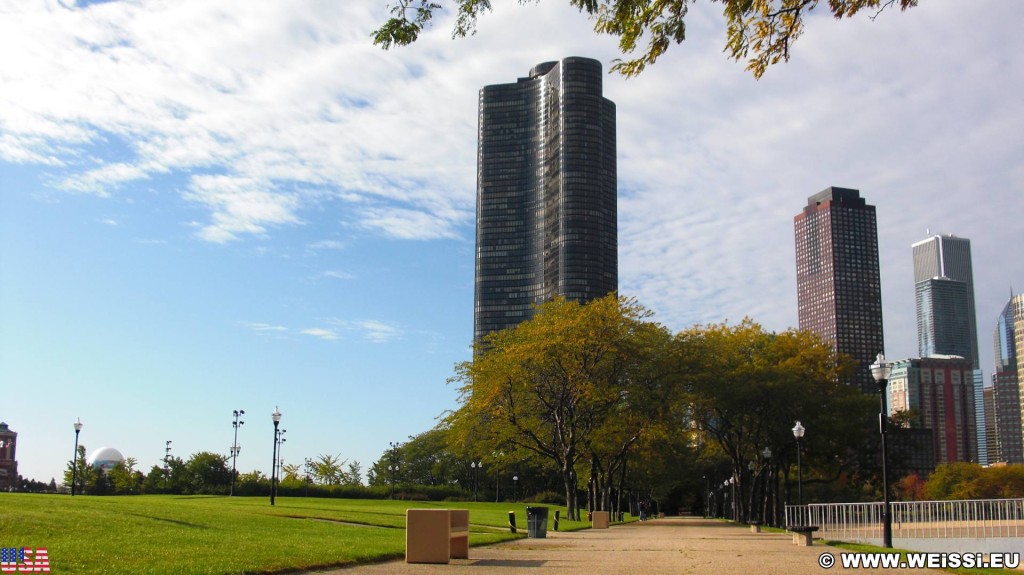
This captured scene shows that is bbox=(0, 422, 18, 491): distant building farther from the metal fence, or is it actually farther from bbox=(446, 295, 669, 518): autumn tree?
the metal fence

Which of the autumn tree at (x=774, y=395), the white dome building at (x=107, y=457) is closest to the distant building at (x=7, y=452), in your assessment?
the white dome building at (x=107, y=457)

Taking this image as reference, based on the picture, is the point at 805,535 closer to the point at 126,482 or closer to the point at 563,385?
the point at 563,385

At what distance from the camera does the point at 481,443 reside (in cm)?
5059

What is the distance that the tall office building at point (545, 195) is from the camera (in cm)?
15750

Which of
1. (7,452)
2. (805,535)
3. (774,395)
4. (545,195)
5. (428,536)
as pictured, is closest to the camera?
(428,536)

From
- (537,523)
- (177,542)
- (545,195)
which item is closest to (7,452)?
(545,195)

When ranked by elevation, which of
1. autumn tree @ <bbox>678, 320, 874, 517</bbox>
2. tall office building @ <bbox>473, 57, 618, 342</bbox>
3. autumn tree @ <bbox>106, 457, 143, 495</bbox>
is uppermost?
tall office building @ <bbox>473, 57, 618, 342</bbox>

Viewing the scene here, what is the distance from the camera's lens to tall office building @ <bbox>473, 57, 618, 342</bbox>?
157500 mm

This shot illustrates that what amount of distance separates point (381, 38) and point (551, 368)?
3876 centimetres

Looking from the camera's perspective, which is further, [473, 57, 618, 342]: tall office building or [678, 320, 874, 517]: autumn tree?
[473, 57, 618, 342]: tall office building

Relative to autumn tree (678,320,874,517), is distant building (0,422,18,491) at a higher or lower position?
lower

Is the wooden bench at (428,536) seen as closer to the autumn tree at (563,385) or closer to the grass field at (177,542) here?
the grass field at (177,542)

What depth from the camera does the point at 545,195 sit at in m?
168

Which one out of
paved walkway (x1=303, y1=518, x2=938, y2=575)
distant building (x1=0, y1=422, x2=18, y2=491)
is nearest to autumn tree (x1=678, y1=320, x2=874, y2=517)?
paved walkway (x1=303, y1=518, x2=938, y2=575)
